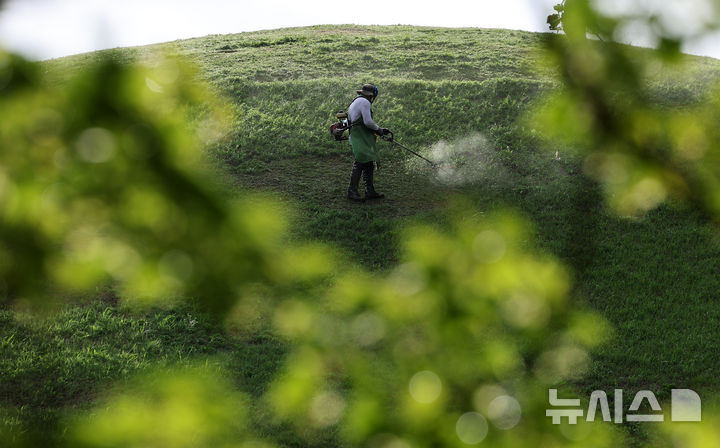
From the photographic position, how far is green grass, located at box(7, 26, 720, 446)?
5379 millimetres

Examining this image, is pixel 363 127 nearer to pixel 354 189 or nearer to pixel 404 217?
pixel 354 189

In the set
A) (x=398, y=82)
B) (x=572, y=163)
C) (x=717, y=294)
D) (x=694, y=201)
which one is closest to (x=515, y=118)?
(x=572, y=163)

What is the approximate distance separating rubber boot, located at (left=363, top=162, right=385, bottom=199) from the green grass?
0.64ft

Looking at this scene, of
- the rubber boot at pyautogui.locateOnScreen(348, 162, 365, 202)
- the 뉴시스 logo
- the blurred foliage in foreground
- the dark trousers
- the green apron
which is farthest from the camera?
the rubber boot at pyautogui.locateOnScreen(348, 162, 365, 202)

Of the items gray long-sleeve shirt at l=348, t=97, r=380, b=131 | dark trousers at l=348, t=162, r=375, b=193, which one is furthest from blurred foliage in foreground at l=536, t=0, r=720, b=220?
dark trousers at l=348, t=162, r=375, b=193

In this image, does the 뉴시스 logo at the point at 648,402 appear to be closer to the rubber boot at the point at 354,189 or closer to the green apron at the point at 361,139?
the green apron at the point at 361,139

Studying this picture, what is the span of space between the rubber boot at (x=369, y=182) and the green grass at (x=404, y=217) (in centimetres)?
19

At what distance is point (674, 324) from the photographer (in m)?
6.36

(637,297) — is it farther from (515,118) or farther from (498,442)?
(515,118)

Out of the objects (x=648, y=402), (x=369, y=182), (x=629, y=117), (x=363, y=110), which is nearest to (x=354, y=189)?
(x=369, y=182)

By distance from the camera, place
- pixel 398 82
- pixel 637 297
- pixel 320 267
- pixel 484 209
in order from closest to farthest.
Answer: pixel 320 267, pixel 637 297, pixel 484 209, pixel 398 82

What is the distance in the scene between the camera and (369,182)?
9.66 meters

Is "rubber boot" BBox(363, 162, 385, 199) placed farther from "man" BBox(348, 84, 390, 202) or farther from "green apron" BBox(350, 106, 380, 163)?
"green apron" BBox(350, 106, 380, 163)

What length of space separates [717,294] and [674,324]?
1124 mm
